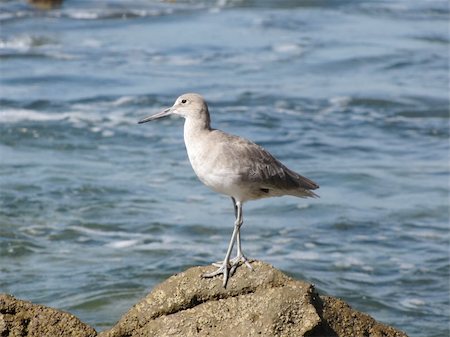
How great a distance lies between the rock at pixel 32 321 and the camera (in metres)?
6.27

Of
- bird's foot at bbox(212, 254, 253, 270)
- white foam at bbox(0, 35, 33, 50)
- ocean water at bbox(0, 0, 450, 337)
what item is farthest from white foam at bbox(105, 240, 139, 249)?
white foam at bbox(0, 35, 33, 50)

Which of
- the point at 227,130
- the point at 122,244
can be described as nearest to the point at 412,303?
the point at 122,244

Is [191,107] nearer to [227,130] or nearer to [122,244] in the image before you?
[122,244]

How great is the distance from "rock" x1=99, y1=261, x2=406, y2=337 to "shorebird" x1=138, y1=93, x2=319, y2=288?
0.11 metres

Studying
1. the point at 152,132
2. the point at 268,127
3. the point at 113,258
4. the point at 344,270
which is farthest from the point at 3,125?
the point at 344,270

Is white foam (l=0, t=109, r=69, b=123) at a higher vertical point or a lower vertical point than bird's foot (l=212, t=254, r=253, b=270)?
lower

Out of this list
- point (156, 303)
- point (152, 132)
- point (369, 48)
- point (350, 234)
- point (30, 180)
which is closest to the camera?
point (156, 303)

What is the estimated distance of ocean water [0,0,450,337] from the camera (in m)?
10.9

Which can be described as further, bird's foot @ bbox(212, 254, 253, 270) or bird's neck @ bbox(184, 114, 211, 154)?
bird's neck @ bbox(184, 114, 211, 154)

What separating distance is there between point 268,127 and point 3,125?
13.4 feet

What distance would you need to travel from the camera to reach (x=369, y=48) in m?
21.6

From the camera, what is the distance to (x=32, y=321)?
632 centimetres

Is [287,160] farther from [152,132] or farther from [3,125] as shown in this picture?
[3,125]

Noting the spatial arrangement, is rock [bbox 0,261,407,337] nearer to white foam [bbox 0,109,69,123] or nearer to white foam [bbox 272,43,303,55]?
white foam [bbox 0,109,69,123]
